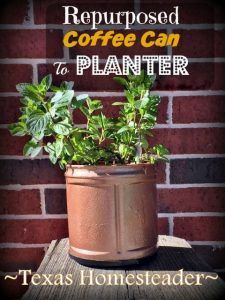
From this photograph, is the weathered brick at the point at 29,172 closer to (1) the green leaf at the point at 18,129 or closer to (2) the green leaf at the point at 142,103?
(1) the green leaf at the point at 18,129

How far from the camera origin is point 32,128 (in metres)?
0.72

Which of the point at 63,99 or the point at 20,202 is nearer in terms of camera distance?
the point at 63,99

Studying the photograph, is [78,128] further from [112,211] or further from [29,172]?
[29,172]

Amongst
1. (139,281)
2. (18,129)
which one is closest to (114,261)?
(139,281)

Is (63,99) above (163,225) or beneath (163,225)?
above

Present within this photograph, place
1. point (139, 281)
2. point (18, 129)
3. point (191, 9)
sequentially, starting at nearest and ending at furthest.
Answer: point (139, 281), point (18, 129), point (191, 9)

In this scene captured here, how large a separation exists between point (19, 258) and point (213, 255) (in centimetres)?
57

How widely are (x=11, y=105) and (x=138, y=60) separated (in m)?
0.38

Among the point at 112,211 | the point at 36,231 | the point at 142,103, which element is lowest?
the point at 36,231

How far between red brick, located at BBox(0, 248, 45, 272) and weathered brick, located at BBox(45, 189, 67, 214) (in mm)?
130

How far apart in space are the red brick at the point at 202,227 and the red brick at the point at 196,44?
47cm

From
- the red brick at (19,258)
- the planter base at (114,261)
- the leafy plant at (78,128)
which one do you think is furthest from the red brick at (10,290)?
the leafy plant at (78,128)

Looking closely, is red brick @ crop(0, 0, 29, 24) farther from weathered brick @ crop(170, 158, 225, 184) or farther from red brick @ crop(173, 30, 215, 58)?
weathered brick @ crop(170, 158, 225, 184)

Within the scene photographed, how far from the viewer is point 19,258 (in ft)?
3.56
